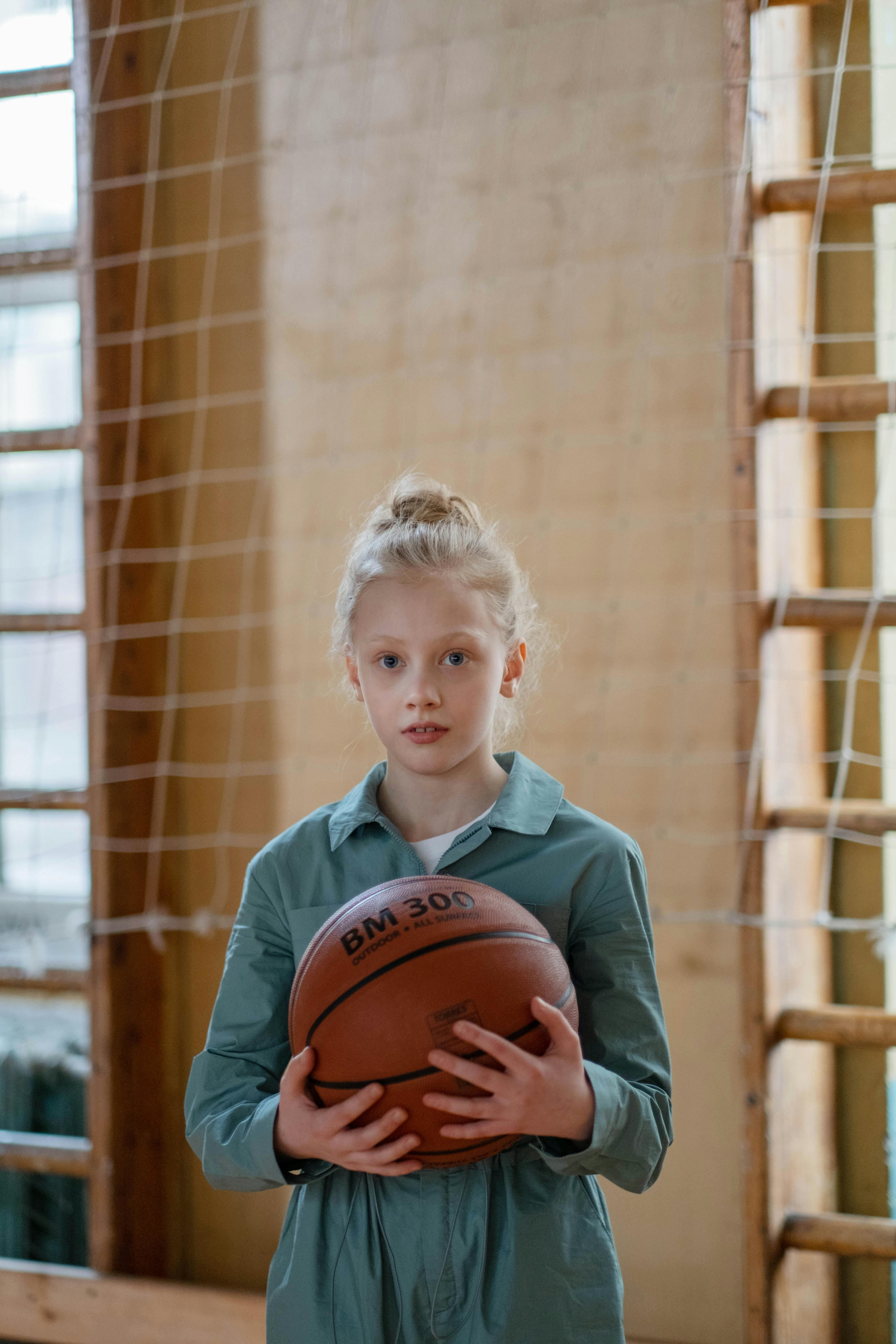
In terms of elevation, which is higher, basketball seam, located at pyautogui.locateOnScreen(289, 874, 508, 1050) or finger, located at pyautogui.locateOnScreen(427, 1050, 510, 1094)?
basketball seam, located at pyautogui.locateOnScreen(289, 874, 508, 1050)

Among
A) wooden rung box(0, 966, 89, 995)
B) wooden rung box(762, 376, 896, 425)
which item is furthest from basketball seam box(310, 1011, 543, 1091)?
wooden rung box(0, 966, 89, 995)

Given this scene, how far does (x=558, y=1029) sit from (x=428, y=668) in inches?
12.2

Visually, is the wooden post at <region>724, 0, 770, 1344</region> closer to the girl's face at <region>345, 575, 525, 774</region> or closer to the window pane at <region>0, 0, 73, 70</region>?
the girl's face at <region>345, 575, 525, 774</region>

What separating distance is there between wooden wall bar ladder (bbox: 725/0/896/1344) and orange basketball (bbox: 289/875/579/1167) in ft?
2.71

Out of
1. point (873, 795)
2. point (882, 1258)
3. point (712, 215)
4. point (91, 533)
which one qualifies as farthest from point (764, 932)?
point (91, 533)

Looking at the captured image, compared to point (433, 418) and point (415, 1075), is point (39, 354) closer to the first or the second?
point (433, 418)

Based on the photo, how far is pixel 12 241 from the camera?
2104mm

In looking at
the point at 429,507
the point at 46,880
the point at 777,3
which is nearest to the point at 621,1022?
the point at 429,507

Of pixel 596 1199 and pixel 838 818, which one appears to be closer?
pixel 596 1199

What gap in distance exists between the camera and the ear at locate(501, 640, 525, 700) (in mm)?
1053

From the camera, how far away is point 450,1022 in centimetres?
83

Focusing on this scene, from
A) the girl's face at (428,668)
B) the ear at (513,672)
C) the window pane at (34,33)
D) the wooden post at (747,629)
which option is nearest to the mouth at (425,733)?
the girl's face at (428,668)

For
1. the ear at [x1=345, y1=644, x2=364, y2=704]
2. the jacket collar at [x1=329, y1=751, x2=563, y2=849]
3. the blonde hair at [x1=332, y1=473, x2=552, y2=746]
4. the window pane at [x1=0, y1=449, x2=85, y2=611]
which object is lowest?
the jacket collar at [x1=329, y1=751, x2=563, y2=849]

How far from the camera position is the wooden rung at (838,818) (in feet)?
5.21
